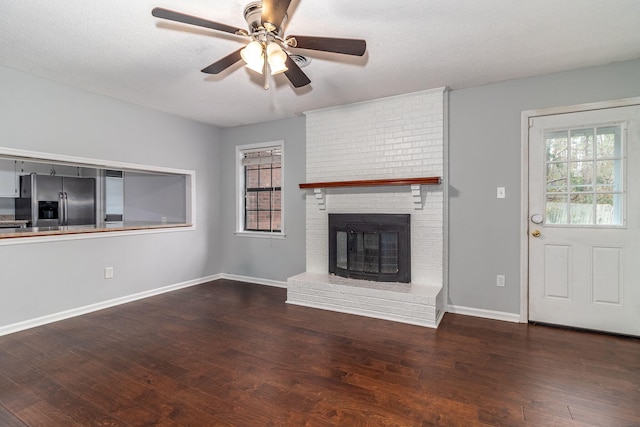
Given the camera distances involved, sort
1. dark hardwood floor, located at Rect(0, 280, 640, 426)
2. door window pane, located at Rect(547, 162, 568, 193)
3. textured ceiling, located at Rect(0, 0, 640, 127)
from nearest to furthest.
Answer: dark hardwood floor, located at Rect(0, 280, 640, 426), textured ceiling, located at Rect(0, 0, 640, 127), door window pane, located at Rect(547, 162, 568, 193)

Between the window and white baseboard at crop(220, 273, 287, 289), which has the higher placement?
the window

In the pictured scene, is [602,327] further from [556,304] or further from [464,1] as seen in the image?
[464,1]

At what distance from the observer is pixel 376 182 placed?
365 cm

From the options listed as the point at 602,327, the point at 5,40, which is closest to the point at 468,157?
the point at 602,327

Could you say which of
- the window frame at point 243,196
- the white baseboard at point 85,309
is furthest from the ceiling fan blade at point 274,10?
the white baseboard at point 85,309

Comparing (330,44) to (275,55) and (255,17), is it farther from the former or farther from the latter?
(255,17)

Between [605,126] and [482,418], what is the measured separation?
111 inches

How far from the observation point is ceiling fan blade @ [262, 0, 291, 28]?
1.64 meters

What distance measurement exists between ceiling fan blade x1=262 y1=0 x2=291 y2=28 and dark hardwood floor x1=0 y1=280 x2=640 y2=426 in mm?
2242

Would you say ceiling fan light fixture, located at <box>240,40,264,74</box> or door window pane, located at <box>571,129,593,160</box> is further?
door window pane, located at <box>571,129,593,160</box>

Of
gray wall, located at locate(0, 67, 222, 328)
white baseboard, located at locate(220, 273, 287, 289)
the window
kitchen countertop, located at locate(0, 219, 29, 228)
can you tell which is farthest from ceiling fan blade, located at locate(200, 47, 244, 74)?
kitchen countertop, located at locate(0, 219, 29, 228)

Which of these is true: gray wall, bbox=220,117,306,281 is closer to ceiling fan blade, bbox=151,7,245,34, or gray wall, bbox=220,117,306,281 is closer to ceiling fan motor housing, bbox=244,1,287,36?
ceiling fan motor housing, bbox=244,1,287,36

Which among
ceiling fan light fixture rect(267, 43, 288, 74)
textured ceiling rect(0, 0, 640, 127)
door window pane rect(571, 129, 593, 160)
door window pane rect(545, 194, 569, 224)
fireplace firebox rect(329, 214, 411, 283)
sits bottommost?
fireplace firebox rect(329, 214, 411, 283)

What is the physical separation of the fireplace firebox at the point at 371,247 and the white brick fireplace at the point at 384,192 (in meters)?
0.10
